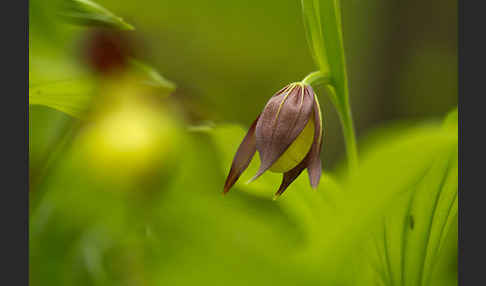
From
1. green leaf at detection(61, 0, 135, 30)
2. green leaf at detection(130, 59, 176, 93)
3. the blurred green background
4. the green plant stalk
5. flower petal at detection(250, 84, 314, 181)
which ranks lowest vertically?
the blurred green background

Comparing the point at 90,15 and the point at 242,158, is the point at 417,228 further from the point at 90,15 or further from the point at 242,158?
the point at 90,15

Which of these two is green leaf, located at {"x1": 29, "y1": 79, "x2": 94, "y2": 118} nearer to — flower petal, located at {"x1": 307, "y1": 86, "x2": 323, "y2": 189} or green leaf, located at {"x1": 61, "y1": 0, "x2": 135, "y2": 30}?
green leaf, located at {"x1": 61, "y1": 0, "x2": 135, "y2": 30}

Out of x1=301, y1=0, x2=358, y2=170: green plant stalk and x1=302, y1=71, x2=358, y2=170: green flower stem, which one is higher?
x1=301, y1=0, x2=358, y2=170: green plant stalk

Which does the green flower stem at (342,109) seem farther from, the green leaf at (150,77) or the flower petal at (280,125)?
the green leaf at (150,77)

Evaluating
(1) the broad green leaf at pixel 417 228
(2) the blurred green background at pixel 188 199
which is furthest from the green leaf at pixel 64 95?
(1) the broad green leaf at pixel 417 228

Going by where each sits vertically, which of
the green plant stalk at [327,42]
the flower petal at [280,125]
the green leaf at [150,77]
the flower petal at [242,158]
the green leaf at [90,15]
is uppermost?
the green leaf at [90,15]

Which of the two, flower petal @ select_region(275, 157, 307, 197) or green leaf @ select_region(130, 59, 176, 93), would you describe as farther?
green leaf @ select_region(130, 59, 176, 93)

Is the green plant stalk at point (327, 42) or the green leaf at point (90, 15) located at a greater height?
the green leaf at point (90, 15)

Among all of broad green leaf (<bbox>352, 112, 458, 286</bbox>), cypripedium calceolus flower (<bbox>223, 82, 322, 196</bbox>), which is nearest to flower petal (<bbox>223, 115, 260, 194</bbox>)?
cypripedium calceolus flower (<bbox>223, 82, 322, 196</bbox>)
